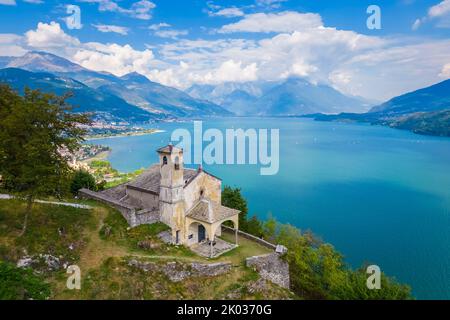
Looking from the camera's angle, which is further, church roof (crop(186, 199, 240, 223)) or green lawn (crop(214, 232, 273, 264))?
church roof (crop(186, 199, 240, 223))

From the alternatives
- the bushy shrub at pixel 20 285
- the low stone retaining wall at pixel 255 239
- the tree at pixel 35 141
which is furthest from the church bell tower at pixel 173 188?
the bushy shrub at pixel 20 285

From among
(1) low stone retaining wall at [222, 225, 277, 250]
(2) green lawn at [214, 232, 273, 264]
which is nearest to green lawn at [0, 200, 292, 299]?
(2) green lawn at [214, 232, 273, 264]

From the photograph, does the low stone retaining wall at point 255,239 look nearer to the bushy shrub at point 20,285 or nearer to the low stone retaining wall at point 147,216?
the low stone retaining wall at point 147,216

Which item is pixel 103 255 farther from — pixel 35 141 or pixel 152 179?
pixel 152 179

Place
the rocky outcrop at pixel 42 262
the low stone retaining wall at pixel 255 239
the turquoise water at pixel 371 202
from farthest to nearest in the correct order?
the turquoise water at pixel 371 202, the low stone retaining wall at pixel 255 239, the rocky outcrop at pixel 42 262

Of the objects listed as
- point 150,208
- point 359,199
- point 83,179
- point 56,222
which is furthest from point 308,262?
point 359,199

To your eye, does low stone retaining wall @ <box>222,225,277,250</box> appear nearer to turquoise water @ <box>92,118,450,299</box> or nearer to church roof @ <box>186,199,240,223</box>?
church roof @ <box>186,199,240,223</box>

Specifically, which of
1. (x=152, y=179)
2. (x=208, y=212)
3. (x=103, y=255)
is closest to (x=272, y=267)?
(x=208, y=212)
